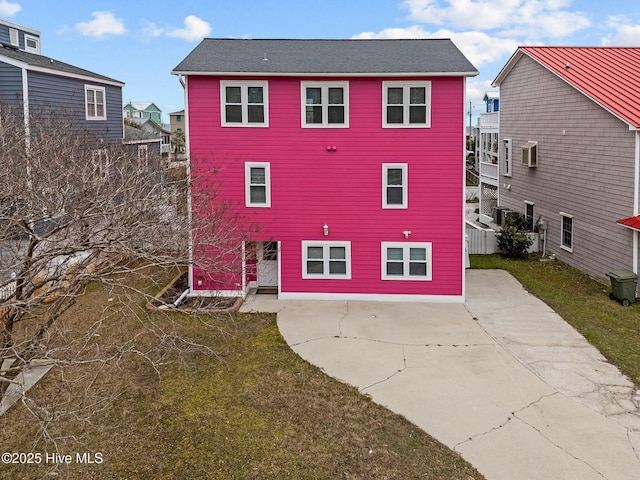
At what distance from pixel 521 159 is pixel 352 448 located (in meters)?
19.1

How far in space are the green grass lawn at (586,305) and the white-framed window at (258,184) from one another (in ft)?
28.4

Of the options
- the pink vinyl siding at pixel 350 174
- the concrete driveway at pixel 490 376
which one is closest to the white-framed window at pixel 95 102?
the pink vinyl siding at pixel 350 174

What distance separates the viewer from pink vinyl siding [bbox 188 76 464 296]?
50.9 ft

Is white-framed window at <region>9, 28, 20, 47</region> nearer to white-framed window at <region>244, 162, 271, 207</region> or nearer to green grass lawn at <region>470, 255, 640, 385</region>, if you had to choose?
white-framed window at <region>244, 162, 271, 207</region>

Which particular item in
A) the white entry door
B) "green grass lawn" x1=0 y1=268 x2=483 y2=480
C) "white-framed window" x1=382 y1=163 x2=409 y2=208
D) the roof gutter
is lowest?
"green grass lawn" x1=0 y1=268 x2=483 y2=480

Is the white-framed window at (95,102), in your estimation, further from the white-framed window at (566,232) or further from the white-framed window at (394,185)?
the white-framed window at (566,232)

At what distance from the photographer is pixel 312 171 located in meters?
15.8

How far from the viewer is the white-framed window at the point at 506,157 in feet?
83.8

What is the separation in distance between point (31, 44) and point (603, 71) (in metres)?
29.4

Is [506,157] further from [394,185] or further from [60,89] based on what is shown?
[60,89]

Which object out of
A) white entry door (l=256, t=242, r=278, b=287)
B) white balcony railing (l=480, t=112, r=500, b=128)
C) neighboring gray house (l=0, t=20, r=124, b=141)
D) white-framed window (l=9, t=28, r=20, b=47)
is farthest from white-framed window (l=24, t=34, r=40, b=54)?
white balcony railing (l=480, t=112, r=500, b=128)

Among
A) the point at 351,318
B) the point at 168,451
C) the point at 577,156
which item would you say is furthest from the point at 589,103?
the point at 168,451

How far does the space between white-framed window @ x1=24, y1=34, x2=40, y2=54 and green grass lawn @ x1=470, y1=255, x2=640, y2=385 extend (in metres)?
26.5

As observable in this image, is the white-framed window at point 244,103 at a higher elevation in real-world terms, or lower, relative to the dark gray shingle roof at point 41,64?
lower
